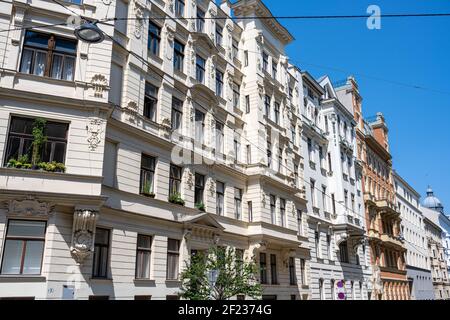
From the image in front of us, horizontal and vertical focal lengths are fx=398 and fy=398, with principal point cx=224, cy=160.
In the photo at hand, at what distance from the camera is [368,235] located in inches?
1655

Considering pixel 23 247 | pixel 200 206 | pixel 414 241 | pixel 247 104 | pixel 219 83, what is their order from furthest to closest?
pixel 414 241 → pixel 247 104 → pixel 219 83 → pixel 200 206 → pixel 23 247

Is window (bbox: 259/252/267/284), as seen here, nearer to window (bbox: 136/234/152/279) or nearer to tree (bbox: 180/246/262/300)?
tree (bbox: 180/246/262/300)

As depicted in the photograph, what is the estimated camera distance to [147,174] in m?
18.3

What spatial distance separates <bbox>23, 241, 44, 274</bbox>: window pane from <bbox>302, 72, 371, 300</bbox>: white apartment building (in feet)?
71.5

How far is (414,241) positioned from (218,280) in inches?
2224

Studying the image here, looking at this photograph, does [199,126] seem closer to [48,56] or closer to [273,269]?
[48,56]

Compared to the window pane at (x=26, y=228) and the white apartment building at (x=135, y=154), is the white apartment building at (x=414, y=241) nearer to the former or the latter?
the white apartment building at (x=135, y=154)

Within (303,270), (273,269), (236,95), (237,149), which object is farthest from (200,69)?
(303,270)

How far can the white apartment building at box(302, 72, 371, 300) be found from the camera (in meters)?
32.9

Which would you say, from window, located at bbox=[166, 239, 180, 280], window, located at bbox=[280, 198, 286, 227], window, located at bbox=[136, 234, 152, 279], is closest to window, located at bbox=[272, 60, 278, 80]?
window, located at bbox=[280, 198, 286, 227]

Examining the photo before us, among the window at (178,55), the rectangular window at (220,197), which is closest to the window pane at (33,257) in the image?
the rectangular window at (220,197)
